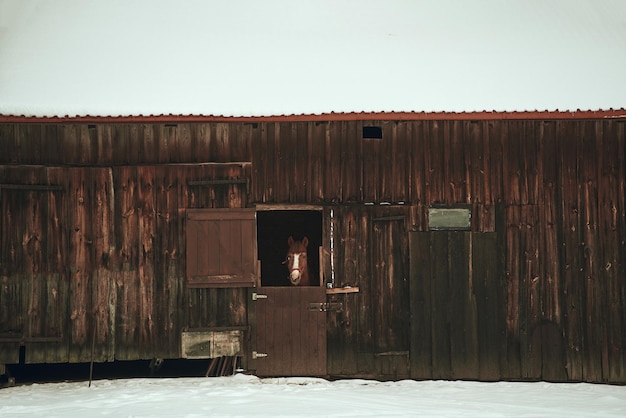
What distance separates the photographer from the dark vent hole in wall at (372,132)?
13.4 metres

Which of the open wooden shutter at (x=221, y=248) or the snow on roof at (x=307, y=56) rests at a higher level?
the snow on roof at (x=307, y=56)

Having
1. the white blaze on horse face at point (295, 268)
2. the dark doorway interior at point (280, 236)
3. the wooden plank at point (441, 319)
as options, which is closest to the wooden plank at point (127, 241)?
the white blaze on horse face at point (295, 268)

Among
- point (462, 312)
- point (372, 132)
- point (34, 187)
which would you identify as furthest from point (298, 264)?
point (34, 187)

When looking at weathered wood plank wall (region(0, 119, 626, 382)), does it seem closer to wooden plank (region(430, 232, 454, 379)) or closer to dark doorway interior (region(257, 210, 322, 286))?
wooden plank (region(430, 232, 454, 379))

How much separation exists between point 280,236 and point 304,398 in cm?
699

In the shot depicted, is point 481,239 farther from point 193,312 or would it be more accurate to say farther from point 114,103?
point 114,103

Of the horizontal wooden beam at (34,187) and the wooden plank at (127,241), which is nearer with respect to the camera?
the horizontal wooden beam at (34,187)

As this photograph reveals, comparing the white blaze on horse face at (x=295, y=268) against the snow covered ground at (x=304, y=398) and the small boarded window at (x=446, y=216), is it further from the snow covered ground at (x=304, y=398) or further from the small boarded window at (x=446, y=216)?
the small boarded window at (x=446, y=216)

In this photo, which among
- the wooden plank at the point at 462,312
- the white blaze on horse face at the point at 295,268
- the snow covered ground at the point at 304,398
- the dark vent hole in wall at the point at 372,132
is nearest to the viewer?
the snow covered ground at the point at 304,398

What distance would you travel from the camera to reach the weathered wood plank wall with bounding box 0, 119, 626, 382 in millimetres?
13086

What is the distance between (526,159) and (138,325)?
6007mm

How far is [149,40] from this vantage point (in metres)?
15.2

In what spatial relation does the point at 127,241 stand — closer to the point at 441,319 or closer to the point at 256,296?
the point at 256,296

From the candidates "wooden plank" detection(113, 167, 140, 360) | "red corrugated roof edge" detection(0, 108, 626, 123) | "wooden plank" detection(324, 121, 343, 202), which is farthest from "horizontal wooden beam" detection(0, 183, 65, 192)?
"wooden plank" detection(324, 121, 343, 202)
